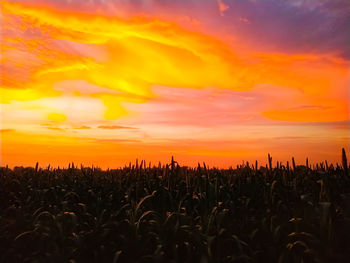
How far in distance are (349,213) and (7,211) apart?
7665 millimetres

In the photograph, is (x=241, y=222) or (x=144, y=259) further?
(x=241, y=222)

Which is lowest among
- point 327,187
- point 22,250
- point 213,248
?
point 22,250

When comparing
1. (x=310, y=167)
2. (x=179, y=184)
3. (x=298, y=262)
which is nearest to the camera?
(x=298, y=262)

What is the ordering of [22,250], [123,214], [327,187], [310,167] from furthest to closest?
[310,167] < [123,214] < [22,250] < [327,187]

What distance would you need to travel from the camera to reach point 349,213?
6.11 m

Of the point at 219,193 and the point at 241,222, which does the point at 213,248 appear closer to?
the point at 241,222

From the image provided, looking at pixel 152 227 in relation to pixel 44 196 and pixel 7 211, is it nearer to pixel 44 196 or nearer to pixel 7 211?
pixel 44 196

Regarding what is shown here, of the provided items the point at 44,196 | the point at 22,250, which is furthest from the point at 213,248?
the point at 44,196

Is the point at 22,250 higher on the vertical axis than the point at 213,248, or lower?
lower

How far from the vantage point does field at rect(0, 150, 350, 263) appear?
574 centimetres

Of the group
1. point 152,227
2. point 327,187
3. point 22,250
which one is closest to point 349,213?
point 327,187

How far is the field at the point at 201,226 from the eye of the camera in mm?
5742

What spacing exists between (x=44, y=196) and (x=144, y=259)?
4.42 metres

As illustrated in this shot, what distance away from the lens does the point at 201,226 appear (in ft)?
20.4
